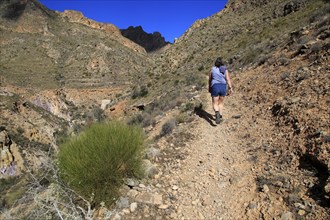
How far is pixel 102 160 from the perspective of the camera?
4434 mm

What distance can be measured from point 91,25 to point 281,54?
310 feet

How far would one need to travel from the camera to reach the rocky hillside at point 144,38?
390 ft

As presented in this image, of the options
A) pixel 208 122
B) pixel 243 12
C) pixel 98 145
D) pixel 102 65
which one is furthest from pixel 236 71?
pixel 102 65

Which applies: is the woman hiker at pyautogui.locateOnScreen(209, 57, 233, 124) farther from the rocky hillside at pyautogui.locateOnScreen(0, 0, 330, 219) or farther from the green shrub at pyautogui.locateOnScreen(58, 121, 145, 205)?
the green shrub at pyautogui.locateOnScreen(58, 121, 145, 205)

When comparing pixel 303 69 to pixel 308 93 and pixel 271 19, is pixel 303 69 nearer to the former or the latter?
pixel 308 93

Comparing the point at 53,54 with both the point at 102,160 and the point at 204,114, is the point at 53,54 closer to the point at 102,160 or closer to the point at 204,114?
the point at 204,114

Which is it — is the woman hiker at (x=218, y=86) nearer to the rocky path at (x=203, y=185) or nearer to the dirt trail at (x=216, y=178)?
the dirt trail at (x=216, y=178)

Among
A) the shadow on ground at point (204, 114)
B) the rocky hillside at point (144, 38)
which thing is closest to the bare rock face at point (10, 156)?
the shadow on ground at point (204, 114)

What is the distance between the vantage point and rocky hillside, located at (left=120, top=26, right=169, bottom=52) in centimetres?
11888

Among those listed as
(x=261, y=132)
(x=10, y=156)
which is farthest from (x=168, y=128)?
(x=10, y=156)

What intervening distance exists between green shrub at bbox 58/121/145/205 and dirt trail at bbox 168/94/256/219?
2.97ft

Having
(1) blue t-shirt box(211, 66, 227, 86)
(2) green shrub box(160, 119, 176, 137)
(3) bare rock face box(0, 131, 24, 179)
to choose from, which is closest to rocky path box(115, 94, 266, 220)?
(2) green shrub box(160, 119, 176, 137)

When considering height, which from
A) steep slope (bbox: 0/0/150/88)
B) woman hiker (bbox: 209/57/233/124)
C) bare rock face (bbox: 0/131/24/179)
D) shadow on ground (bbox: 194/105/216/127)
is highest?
steep slope (bbox: 0/0/150/88)

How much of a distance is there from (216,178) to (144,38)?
398 ft
